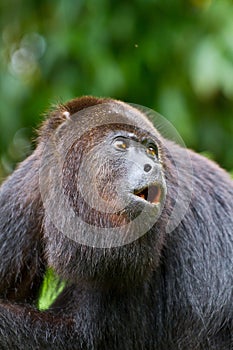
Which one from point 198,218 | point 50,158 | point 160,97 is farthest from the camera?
point 160,97

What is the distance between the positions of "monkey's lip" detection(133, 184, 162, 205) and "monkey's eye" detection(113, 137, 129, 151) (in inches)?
9.8

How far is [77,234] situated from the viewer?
450cm

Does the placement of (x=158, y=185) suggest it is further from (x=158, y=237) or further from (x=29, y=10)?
(x=29, y=10)

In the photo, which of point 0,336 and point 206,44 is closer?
point 0,336

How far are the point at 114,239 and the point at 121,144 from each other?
0.43 meters

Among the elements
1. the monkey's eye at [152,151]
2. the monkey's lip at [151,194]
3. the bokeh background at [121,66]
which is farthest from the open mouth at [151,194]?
the bokeh background at [121,66]

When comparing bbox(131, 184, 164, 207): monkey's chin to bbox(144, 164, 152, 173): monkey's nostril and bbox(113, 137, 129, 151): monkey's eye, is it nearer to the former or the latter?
bbox(144, 164, 152, 173): monkey's nostril

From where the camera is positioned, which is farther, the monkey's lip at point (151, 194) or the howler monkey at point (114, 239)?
the howler monkey at point (114, 239)

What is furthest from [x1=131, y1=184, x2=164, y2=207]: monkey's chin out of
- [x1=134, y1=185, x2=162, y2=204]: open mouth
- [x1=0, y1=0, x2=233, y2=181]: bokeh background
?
[x1=0, y1=0, x2=233, y2=181]: bokeh background

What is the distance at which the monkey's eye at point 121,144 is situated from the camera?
4449 mm

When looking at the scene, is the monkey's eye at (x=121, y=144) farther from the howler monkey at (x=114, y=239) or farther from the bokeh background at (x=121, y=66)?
the bokeh background at (x=121, y=66)

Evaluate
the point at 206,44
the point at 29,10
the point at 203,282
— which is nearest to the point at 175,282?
the point at 203,282

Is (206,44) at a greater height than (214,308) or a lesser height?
greater

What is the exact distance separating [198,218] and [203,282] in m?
0.32
